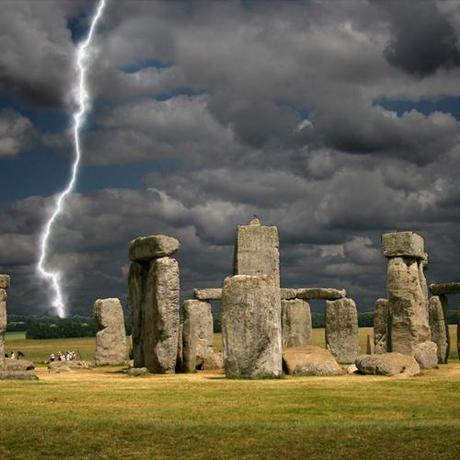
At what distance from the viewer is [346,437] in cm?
1230

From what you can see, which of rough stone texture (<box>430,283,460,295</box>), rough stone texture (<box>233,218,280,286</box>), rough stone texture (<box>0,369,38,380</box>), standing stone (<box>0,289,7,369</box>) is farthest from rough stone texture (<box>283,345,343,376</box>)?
rough stone texture (<box>430,283,460,295</box>)

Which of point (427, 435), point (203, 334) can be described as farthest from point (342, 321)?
point (427, 435)

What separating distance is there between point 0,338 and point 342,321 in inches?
577

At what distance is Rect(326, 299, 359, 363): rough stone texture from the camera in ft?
112

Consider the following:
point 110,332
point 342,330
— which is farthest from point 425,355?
point 110,332

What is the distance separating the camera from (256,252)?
87.4 ft

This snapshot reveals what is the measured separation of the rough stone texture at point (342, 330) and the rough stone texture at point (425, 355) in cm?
725

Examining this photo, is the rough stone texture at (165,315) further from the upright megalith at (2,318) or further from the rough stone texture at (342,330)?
the rough stone texture at (342,330)

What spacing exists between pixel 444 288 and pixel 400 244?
29.8 ft

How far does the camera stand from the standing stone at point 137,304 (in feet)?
90.9

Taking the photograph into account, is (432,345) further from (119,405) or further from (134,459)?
(134,459)

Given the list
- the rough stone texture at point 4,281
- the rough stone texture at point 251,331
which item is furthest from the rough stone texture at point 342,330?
the rough stone texture at point 4,281

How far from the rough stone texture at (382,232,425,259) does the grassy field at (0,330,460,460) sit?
289 inches

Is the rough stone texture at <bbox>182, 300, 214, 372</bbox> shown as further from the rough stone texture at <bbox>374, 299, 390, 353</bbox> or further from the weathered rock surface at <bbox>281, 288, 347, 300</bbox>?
the rough stone texture at <bbox>374, 299, 390, 353</bbox>
